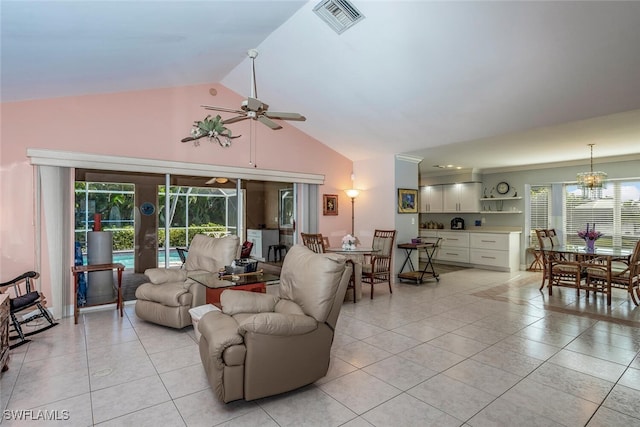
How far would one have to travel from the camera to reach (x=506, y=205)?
8367mm

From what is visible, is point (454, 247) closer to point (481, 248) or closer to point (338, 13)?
point (481, 248)

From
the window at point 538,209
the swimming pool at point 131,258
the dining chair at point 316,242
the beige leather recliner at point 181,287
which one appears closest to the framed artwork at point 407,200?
the dining chair at point 316,242

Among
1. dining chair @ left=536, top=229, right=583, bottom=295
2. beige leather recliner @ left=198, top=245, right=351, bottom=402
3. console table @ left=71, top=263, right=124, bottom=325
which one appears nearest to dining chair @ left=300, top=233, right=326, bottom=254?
beige leather recliner @ left=198, top=245, right=351, bottom=402

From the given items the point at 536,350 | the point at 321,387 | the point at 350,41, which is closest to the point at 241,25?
the point at 350,41

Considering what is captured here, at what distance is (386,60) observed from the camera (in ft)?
12.7

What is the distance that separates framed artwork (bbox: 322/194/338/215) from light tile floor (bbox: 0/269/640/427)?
288 centimetres

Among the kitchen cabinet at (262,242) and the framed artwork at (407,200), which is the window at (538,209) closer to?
the framed artwork at (407,200)

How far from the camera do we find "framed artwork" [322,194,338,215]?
22.5 ft

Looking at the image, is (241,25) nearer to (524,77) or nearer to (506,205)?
(524,77)

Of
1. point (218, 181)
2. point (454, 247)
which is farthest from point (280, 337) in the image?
point (454, 247)

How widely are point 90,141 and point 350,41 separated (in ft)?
11.9

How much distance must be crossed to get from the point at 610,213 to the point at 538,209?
1.33 metres

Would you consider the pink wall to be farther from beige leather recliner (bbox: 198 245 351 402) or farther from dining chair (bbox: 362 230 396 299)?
beige leather recliner (bbox: 198 245 351 402)

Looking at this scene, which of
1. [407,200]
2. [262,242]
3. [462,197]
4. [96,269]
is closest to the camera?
[96,269]
